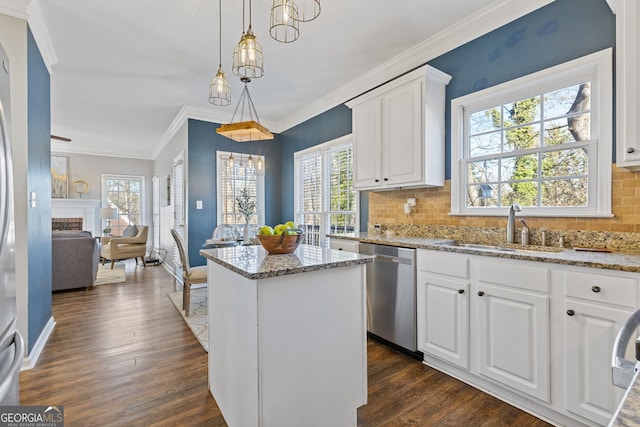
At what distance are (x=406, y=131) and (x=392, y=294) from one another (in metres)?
1.44

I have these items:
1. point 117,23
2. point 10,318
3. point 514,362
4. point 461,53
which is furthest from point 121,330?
point 461,53

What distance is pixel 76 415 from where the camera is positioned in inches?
71.4

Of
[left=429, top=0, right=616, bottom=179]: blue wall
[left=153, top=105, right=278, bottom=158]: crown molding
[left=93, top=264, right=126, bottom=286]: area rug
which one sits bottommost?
[left=93, top=264, right=126, bottom=286]: area rug

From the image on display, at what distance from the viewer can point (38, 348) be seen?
258 centimetres

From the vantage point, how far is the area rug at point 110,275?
205 inches

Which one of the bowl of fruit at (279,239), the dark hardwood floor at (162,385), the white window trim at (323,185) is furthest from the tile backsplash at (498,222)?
the bowl of fruit at (279,239)

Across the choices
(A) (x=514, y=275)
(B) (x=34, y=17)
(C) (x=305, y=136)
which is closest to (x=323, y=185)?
(C) (x=305, y=136)

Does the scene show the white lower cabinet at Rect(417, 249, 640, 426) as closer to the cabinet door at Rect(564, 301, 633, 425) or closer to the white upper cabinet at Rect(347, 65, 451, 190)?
the cabinet door at Rect(564, 301, 633, 425)

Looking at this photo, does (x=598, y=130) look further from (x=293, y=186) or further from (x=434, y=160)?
(x=293, y=186)

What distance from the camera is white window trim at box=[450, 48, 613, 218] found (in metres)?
1.92

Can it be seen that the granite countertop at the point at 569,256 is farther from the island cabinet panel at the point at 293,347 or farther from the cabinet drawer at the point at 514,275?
the island cabinet panel at the point at 293,347

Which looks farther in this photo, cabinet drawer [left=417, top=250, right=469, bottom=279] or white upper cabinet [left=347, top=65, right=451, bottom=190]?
white upper cabinet [left=347, top=65, right=451, bottom=190]

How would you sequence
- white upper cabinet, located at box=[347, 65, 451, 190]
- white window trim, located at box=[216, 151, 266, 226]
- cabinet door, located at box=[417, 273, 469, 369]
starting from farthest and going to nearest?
white window trim, located at box=[216, 151, 266, 226] < white upper cabinet, located at box=[347, 65, 451, 190] < cabinet door, located at box=[417, 273, 469, 369]

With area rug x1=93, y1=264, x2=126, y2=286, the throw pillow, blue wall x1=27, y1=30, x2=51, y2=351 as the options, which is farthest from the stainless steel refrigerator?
the throw pillow
